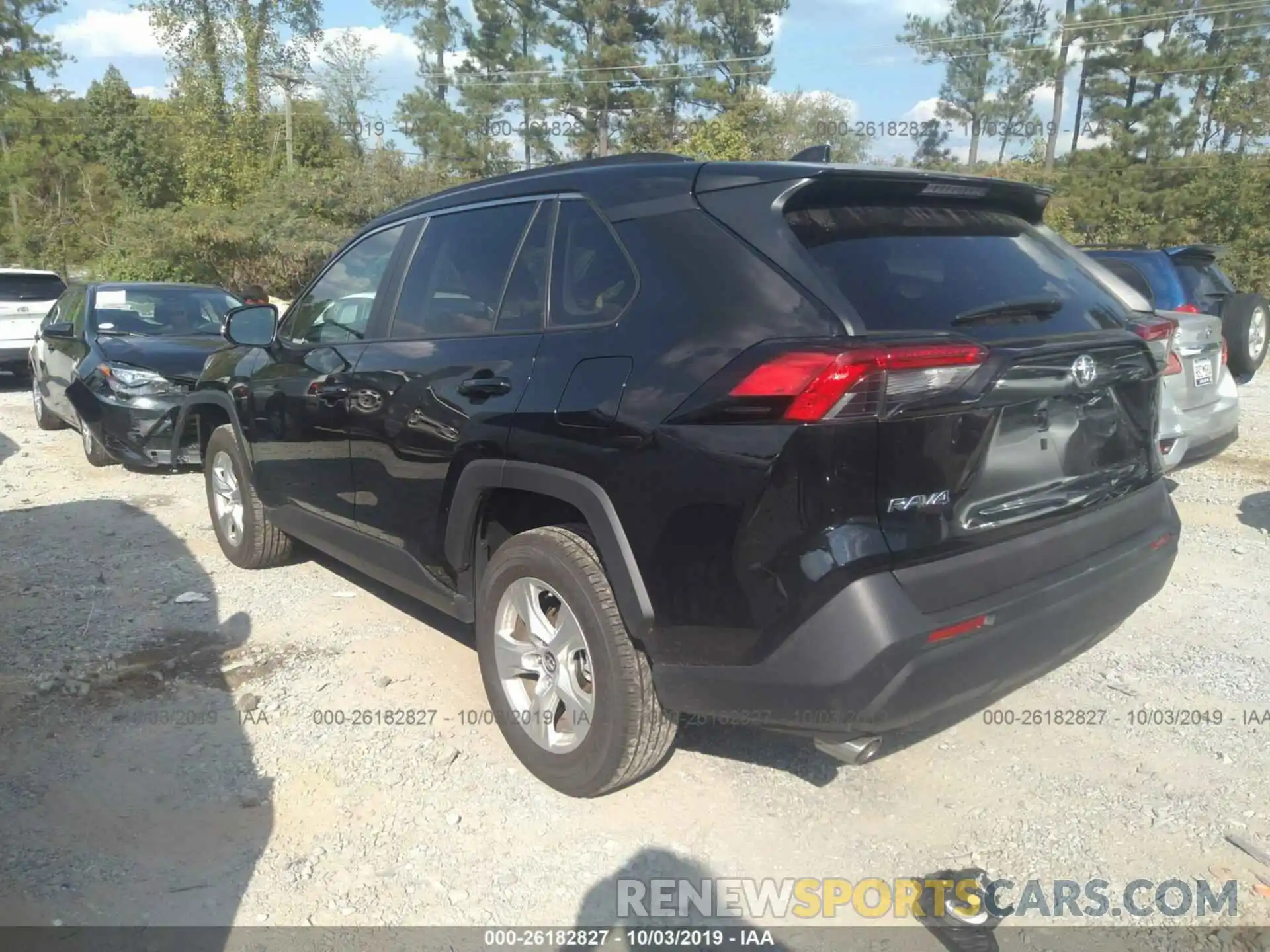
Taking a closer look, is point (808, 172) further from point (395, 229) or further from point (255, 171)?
point (255, 171)

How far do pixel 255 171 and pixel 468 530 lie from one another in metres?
28.6

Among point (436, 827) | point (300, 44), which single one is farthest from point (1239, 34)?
point (436, 827)

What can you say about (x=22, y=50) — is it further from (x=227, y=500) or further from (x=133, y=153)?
(x=227, y=500)

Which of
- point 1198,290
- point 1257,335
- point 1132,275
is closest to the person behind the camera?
point 1132,275

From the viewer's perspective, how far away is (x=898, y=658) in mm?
2375

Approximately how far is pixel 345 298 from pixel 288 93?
2717cm

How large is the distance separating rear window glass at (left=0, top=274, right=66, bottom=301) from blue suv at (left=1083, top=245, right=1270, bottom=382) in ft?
42.5

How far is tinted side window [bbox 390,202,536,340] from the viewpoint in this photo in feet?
11.3

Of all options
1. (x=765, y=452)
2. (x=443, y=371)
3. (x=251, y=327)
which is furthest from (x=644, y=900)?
(x=251, y=327)

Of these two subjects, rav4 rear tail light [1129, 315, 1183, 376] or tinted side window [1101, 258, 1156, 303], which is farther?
tinted side window [1101, 258, 1156, 303]

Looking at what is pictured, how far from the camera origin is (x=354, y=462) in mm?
4027

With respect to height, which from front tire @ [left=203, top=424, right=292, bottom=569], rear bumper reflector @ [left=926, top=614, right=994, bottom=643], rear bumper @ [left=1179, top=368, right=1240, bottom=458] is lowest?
front tire @ [left=203, top=424, right=292, bottom=569]

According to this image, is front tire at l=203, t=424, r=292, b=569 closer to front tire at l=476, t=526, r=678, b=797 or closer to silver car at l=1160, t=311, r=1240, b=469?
front tire at l=476, t=526, r=678, b=797

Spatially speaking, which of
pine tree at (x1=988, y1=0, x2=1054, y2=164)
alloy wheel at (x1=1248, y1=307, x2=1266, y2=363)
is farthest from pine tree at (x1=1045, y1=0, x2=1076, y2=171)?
alloy wheel at (x1=1248, y1=307, x2=1266, y2=363)
